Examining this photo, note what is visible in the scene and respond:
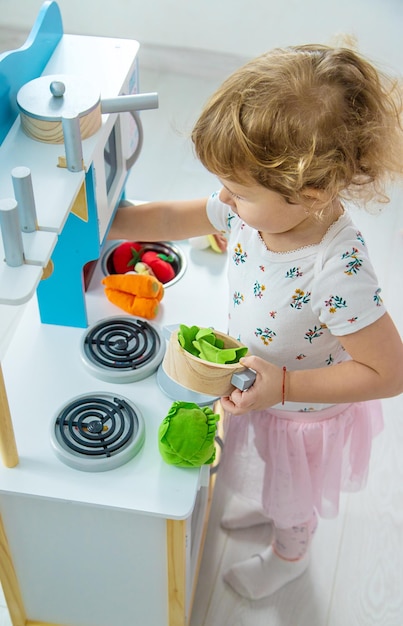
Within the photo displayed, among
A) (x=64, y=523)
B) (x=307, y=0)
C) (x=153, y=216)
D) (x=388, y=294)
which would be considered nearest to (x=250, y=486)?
(x=64, y=523)

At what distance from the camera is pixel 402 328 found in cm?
200

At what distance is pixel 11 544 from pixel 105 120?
0.64m

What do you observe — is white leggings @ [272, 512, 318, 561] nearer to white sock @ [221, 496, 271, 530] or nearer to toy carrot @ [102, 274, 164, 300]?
white sock @ [221, 496, 271, 530]

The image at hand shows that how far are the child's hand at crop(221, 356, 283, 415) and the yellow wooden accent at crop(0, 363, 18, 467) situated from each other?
0.96ft

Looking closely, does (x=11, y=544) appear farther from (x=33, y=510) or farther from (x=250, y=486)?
(x=250, y=486)

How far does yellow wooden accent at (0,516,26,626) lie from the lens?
1.16 meters

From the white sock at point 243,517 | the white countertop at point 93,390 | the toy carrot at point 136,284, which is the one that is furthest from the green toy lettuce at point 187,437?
the white sock at point 243,517

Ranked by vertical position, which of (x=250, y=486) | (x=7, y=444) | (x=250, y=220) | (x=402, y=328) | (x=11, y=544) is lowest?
(x=402, y=328)

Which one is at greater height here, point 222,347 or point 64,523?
point 222,347

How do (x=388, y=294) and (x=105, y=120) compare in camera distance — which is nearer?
(x=105, y=120)

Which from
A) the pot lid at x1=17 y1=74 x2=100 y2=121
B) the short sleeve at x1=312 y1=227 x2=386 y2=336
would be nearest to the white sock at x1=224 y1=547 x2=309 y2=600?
the short sleeve at x1=312 y1=227 x2=386 y2=336

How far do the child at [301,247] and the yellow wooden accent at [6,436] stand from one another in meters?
0.29

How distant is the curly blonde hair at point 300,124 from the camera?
2.96 feet

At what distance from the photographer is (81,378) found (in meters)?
1.17
